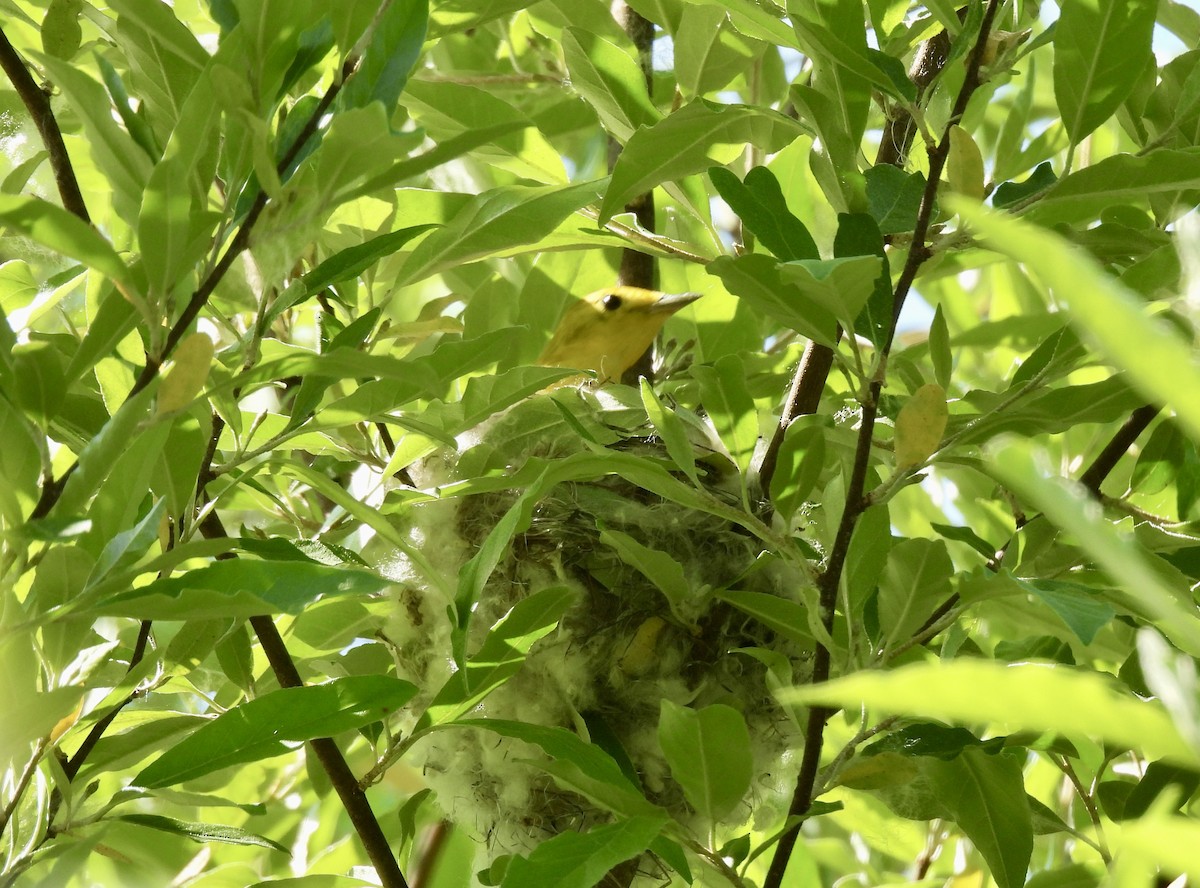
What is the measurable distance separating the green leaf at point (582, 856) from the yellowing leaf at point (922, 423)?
0.45m

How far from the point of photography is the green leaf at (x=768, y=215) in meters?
1.30

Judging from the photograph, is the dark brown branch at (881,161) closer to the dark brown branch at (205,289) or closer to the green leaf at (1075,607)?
the green leaf at (1075,607)

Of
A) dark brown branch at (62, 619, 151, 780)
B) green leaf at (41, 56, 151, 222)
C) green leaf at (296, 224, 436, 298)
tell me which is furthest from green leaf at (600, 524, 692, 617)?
green leaf at (41, 56, 151, 222)

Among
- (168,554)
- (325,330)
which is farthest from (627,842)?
(325,330)

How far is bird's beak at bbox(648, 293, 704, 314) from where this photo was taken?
6.98 ft

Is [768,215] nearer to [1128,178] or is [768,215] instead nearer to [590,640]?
[1128,178]

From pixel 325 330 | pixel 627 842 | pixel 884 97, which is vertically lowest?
pixel 627 842

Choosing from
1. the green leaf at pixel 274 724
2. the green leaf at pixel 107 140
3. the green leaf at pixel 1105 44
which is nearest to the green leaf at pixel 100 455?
the green leaf at pixel 107 140

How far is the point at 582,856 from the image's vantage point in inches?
45.4

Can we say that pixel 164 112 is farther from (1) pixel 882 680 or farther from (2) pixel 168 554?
(1) pixel 882 680

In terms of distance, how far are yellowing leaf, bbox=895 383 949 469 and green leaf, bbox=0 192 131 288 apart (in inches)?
29.3

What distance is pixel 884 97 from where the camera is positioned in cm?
154

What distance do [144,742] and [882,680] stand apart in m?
1.25

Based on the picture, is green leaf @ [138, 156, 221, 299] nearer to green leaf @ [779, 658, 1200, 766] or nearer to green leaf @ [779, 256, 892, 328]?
green leaf @ [779, 256, 892, 328]
